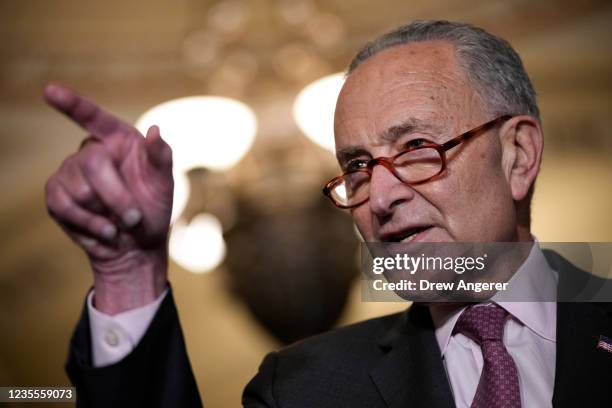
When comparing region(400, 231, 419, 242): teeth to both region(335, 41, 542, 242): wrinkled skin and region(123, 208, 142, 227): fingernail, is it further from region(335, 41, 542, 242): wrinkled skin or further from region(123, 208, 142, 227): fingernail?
region(123, 208, 142, 227): fingernail

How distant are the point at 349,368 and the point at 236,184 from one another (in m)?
1.91

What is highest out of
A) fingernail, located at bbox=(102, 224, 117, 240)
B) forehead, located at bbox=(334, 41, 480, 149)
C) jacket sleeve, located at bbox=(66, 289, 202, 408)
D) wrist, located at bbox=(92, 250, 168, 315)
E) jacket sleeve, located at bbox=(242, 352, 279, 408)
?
forehead, located at bbox=(334, 41, 480, 149)

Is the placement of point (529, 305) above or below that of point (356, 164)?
below

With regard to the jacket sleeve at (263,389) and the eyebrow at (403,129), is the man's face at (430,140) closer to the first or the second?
the eyebrow at (403,129)

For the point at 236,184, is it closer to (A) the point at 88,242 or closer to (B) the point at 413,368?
(B) the point at 413,368

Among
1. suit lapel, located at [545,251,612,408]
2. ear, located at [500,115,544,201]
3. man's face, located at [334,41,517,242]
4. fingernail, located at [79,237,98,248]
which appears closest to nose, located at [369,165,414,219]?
man's face, located at [334,41,517,242]

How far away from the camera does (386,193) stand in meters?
1.28

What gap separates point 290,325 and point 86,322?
2.13m

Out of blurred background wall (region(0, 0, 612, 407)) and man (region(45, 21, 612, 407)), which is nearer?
man (region(45, 21, 612, 407))

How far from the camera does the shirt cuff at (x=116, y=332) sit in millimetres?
1118

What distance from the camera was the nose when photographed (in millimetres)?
1273

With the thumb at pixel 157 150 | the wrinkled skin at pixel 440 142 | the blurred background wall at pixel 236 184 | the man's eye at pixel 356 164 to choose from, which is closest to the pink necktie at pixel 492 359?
the wrinkled skin at pixel 440 142

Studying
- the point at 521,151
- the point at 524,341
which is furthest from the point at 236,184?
the point at 524,341

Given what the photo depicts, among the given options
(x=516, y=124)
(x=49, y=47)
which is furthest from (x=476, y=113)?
(x=49, y=47)
